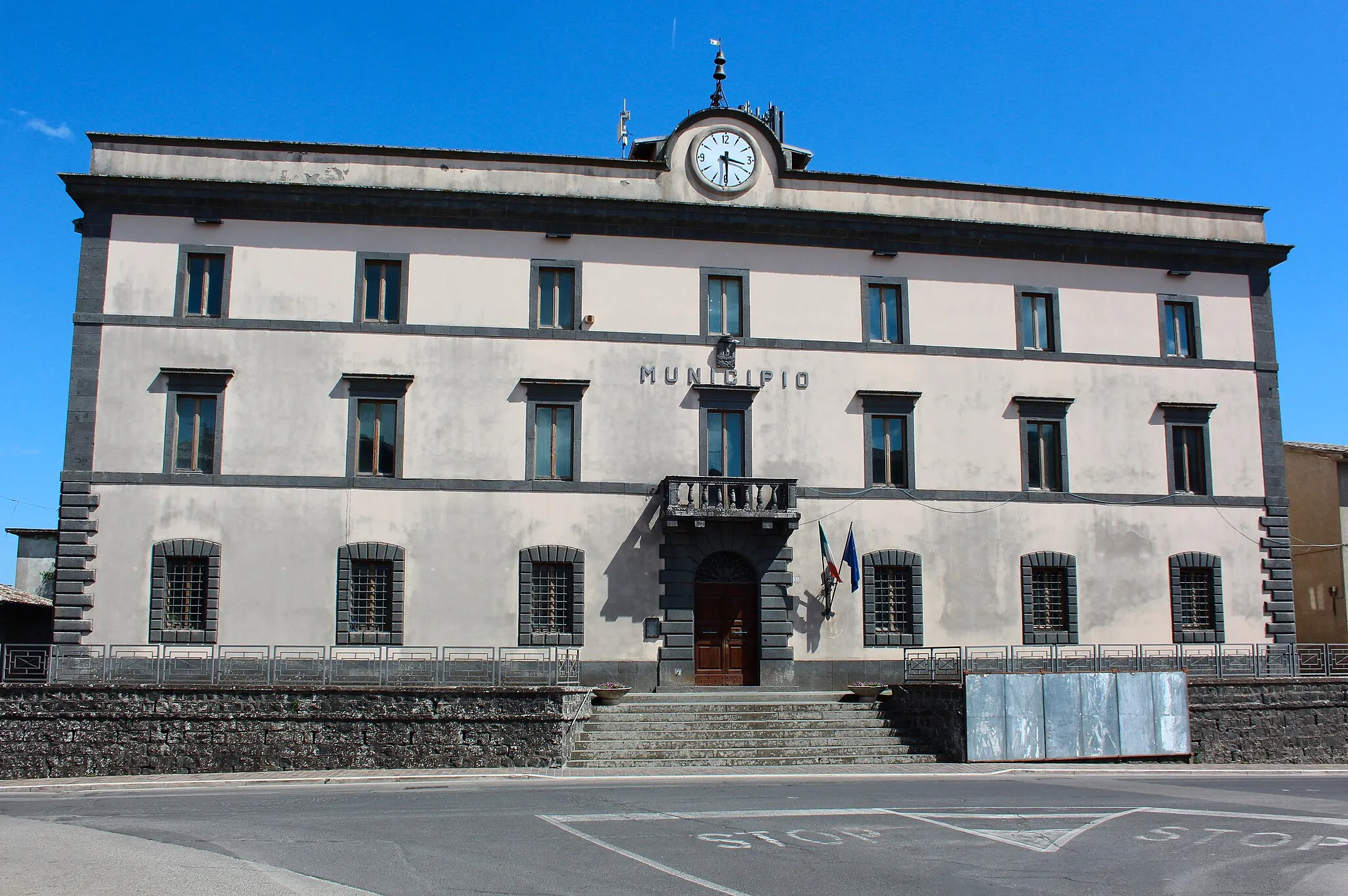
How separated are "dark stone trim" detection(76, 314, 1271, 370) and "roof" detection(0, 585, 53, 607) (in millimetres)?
9080

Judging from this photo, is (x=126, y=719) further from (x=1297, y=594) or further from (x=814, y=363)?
(x=1297, y=594)

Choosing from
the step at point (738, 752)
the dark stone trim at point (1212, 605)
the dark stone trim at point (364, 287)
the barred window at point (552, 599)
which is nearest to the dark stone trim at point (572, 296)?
the dark stone trim at point (364, 287)

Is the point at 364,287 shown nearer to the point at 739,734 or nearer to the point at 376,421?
the point at 376,421

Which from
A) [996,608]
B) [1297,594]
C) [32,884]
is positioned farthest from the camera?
[1297,594]

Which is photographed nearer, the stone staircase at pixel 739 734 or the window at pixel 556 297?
the stone staircase at pixel 739 734

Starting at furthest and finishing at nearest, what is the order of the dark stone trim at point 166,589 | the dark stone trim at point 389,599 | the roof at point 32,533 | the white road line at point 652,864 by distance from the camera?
the roof at point 32,533
the dark stone trim at point 389,599
the dark stone trim at point 166,589
the white road line at point 652,864

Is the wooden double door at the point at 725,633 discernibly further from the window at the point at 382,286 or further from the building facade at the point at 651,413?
the window at the point at 382,286

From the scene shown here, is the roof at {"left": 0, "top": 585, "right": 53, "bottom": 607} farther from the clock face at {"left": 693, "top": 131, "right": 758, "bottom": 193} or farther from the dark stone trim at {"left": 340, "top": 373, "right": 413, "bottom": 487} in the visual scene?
the clock face at {"left": 693, "top": 131, "right": 758, "bottom": 193}

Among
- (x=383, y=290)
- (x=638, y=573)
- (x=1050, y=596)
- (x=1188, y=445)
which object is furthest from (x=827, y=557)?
(x=383, y=290)

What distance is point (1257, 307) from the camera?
3089 centimetres

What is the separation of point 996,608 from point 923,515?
2.98 metres

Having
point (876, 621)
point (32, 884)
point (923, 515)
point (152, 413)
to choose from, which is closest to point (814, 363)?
point (923, 515)

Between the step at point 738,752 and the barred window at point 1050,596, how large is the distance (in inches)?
303

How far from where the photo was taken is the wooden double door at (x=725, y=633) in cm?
2714
